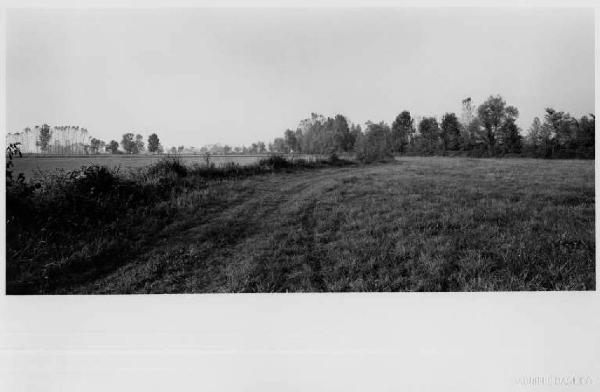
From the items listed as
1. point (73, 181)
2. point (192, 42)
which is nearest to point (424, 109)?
point (192, 42)

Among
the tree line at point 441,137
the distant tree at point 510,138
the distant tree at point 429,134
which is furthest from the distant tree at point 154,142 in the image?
the distant tree at point 510,138

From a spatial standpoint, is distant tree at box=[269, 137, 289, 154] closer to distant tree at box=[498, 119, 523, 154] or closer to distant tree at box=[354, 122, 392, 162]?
distant tree at box=[354, 122, 392, 162]

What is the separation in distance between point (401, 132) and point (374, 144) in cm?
32

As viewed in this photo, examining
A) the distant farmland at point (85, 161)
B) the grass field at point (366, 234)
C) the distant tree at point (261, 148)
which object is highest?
the distant tree at point (261, 148)

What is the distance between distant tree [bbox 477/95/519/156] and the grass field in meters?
Answer: 0.42

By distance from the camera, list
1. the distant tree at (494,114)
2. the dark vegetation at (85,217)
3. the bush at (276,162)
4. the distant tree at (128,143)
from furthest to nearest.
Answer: the bush at (276,162)
the distant tree at (494,114)
the distant tree at (128,143)
the dark vegetation at (85,217)

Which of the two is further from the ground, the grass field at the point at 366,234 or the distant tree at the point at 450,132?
the distant tree at the point at 450,132

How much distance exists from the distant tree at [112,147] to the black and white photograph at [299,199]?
2 cm

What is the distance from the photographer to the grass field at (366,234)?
122 inches

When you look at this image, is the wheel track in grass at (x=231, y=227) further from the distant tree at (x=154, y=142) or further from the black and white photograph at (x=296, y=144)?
the distant tree at (x=154, y=142)

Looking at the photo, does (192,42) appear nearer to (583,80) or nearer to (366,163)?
(366,163)

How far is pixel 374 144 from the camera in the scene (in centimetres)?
363

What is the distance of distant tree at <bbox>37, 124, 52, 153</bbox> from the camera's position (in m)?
3.10

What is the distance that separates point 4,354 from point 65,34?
327 centimetres
